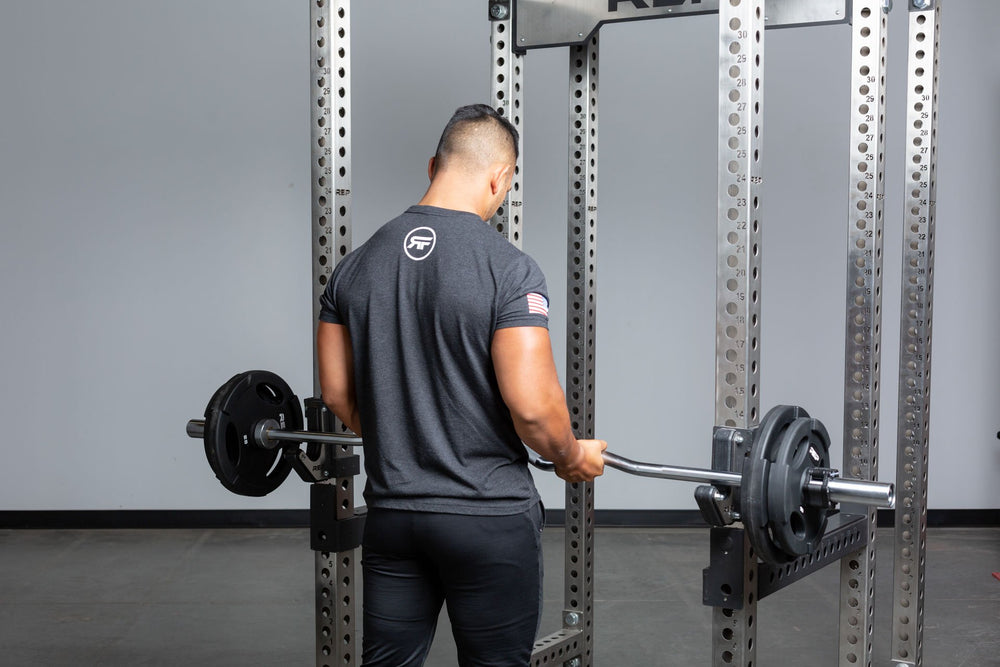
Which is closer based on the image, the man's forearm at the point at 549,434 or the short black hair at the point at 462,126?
the man's forearm at the point at 549,434

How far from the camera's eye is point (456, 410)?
5.98 ft

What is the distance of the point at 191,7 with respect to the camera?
5.46 metres

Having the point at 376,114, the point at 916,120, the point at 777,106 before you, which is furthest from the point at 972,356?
the point at 376,114

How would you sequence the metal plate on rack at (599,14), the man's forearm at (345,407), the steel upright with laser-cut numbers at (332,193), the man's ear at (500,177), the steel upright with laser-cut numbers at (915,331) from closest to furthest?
the man's ear at (500,177), the man's forearm at (345,407), the steel upright with laser-cut numbers at (332,193), the metal plate on rack at (599,14), the steel upright with laser-cut numbers at (915,331)

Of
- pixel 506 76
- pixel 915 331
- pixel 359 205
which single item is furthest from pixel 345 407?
pixel 359 205

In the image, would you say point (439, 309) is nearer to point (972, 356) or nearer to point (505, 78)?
point (505, 78)

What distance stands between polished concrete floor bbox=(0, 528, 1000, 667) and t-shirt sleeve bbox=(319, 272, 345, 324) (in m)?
2.09

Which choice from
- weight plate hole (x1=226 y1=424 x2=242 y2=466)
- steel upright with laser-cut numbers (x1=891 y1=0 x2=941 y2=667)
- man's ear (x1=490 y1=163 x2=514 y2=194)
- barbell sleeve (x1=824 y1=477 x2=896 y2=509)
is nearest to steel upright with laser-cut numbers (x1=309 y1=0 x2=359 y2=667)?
weight plate hole (x1=226 y1=424 x2=242 y2=466)

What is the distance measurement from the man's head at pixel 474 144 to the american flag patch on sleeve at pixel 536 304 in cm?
30

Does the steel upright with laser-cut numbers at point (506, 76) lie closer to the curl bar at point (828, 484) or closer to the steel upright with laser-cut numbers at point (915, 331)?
the steel upright with laser-cut numbers at point (915, 331)

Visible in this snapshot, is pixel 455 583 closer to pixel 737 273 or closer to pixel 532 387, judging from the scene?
pixel 532 387

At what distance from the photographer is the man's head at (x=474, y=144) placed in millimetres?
1933

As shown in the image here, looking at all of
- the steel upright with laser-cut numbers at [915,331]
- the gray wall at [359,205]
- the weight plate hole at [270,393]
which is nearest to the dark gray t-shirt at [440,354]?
the weight plate hole at [270,393]

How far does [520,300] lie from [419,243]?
22 centimetres
